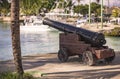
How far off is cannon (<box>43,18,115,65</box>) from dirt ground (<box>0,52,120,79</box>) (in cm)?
34

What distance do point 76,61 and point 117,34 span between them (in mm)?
41367

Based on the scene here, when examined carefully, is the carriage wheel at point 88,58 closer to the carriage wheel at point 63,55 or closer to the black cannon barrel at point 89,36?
the black cannon barrel at point 89,36

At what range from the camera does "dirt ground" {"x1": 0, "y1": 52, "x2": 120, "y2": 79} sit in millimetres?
13406

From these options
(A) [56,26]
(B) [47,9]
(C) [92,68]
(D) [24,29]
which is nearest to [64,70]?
(C) [92,68]

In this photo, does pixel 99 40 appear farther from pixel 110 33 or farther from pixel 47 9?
pixel 47 9

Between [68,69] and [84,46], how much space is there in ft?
4.88

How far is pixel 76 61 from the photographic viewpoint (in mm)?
17188

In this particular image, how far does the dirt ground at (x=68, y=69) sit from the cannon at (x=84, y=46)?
337mm

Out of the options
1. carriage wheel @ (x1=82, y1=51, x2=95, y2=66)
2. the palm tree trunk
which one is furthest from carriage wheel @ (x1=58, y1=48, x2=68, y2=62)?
the palm tree trunk

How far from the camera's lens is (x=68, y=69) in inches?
585

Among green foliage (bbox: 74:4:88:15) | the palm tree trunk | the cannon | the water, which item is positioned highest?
the palm tree trunk

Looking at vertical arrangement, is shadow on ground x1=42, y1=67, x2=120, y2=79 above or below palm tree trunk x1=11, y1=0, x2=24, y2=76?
below

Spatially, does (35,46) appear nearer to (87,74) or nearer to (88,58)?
(88,58)

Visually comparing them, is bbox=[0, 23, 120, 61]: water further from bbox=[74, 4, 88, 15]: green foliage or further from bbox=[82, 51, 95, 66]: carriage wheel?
bbox=[74, 4, 88, 15]: green foliage
